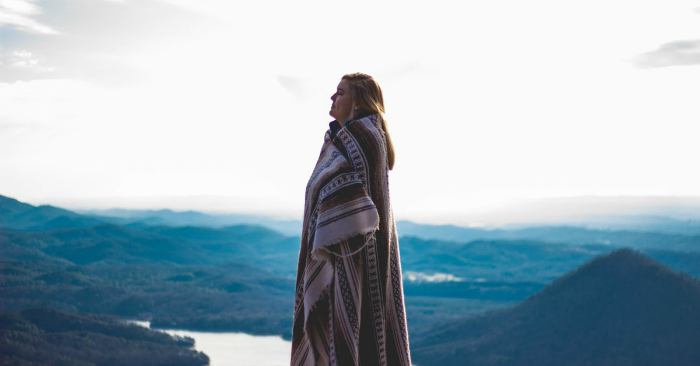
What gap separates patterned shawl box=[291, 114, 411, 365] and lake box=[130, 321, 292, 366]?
107 feet

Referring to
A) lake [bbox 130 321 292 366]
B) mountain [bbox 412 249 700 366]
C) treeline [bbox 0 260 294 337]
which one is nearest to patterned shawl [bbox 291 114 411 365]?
mountain [bbox 412 249 700 366]

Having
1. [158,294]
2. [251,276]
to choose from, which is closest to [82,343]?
[158,294]

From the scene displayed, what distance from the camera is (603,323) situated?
3159 cm

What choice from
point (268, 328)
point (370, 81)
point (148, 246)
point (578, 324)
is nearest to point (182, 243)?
point (148, 246)

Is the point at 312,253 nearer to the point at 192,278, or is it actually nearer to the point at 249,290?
the point at 249,290

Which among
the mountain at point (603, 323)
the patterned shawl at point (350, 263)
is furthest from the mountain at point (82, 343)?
the patterned shawl at point (350, 263)

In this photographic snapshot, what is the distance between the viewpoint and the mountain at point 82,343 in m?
33.1

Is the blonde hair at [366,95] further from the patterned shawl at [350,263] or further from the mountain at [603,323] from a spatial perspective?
the mountain at [603,323]

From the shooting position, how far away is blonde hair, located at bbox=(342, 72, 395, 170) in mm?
2506

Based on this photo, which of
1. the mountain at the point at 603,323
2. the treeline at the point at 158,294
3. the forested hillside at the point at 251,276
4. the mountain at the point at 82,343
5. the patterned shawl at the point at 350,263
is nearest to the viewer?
the patterned shawl at the point at 350,263

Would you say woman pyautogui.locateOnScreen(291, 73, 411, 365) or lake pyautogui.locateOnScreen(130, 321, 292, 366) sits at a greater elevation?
woman pyautogui.locateOnScreen(291, 73, 411, 365)

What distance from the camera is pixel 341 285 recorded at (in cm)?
235

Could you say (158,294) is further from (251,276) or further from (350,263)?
(350,263)

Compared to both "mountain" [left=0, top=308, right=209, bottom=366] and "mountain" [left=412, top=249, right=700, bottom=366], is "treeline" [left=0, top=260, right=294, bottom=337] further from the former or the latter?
"mountain" [left=412, top=249, right=700, bottom=366]
